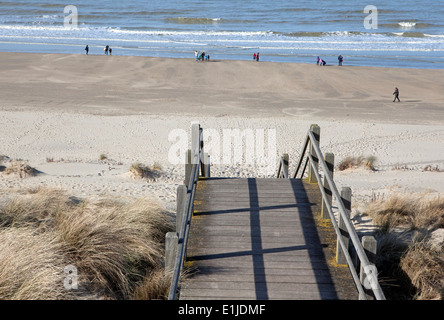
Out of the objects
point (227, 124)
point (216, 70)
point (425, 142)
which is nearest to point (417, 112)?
point (425, 142)

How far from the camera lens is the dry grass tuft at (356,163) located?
16.6 m

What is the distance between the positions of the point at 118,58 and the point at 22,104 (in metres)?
15.6

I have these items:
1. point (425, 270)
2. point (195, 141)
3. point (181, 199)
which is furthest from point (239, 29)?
point (181, 199)

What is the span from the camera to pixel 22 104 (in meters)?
25.7

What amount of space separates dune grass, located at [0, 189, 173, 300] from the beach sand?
7.79ft

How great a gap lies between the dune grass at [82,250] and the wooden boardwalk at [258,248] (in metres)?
0.60

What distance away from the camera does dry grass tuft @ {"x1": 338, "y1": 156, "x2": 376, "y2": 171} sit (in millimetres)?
16578

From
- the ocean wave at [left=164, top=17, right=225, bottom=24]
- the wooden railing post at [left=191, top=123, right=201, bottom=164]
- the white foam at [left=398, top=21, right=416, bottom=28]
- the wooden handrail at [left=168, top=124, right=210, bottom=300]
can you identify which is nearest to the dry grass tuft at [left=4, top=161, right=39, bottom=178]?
the wooden handrail at [left=168, top=124, right=210, bottom=300]

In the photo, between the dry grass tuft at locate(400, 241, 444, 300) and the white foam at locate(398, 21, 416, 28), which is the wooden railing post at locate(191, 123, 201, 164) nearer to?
the dry grass tuft at locate(400, 241, 444, 300)

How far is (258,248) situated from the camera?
6.17 metres

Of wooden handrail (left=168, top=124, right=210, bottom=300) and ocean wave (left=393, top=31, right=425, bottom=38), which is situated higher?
ocean wave (left=393, top=31, right=425, bottom=38)

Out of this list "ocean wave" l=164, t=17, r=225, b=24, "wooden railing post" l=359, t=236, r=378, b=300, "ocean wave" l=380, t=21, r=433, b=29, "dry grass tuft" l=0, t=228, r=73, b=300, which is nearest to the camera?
"wooden railing post" l=359, t=236, r=378, b=300

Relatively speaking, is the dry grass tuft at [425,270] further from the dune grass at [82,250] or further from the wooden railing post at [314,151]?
the dune grass at [82,250]

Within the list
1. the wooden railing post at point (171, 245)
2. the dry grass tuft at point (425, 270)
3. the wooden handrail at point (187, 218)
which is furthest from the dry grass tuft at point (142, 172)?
the wooden railing post at point (171, 245)
